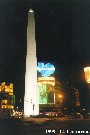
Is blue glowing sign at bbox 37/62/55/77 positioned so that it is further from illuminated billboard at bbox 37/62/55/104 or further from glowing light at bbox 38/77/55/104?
glowing light at bbox 38/77/55/104

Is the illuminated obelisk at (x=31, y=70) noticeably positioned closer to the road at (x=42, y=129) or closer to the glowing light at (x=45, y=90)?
the glowing light at (x=45, y=90)

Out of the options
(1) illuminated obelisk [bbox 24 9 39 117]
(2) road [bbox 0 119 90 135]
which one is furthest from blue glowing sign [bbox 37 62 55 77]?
(2) road [bbox 0 119 90 135]

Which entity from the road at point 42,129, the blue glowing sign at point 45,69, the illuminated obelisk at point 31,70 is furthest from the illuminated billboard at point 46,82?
the road at point 42,129

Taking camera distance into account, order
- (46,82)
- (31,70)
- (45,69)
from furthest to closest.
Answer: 1. (46,82)
2. (45,69)
3. (31,70)

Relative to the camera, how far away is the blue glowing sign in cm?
7362

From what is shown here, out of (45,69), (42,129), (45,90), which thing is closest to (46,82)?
(45,90)

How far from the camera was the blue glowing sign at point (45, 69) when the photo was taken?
73.6 metres

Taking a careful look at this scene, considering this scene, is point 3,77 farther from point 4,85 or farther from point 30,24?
point 30,24

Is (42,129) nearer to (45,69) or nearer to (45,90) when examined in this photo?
(45,69)

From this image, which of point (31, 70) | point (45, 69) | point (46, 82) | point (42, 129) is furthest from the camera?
point (46, 82)

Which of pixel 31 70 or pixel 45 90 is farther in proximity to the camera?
pixel 45 90

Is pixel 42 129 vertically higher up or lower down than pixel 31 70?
lower down

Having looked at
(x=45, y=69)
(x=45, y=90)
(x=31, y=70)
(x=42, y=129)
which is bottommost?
(x=42, y=129)

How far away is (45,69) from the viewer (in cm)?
7400
